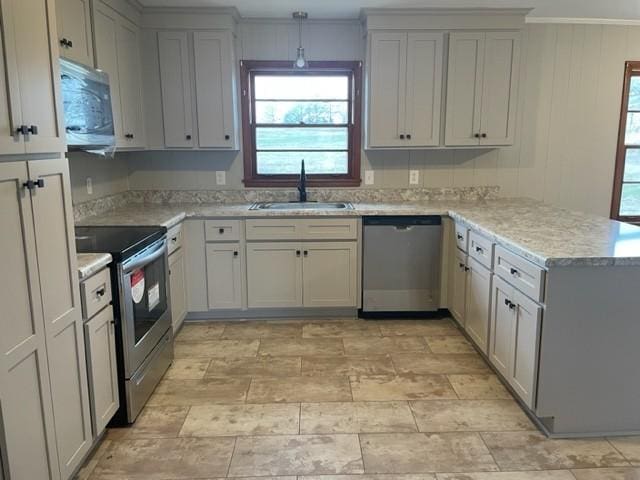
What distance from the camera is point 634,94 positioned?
421 cm

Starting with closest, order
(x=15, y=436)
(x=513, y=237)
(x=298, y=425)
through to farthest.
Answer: (x=15, y=436)
(x=298, y=425)
(x=513, y=237)

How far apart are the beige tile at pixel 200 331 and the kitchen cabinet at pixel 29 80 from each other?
Answer: 203 cm

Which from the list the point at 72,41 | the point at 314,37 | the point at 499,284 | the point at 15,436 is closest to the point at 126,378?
the point at 15,436

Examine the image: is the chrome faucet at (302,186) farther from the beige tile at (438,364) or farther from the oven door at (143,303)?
the beige tile at (438,364)

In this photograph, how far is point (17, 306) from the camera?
1.57 metres

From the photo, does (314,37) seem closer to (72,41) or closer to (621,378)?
(72,41)

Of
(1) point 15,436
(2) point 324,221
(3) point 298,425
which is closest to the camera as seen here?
(1) point 15,436

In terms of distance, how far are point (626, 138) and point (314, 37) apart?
9.47ft

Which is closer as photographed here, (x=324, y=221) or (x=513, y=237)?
(x=513, y=237)

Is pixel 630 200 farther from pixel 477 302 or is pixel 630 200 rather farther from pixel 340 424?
pixel 340 424

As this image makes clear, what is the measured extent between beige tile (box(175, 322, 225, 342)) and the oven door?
21.8 inches

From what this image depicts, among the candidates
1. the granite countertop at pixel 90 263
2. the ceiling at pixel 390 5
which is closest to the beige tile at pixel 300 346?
the granite countertop at pixel 90 263

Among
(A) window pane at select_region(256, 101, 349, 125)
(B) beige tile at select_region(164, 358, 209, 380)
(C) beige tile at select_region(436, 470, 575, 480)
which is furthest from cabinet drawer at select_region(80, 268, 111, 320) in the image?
(A) window pane at select_region(256, 101, 349, 125)

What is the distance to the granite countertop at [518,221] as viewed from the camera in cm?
222
